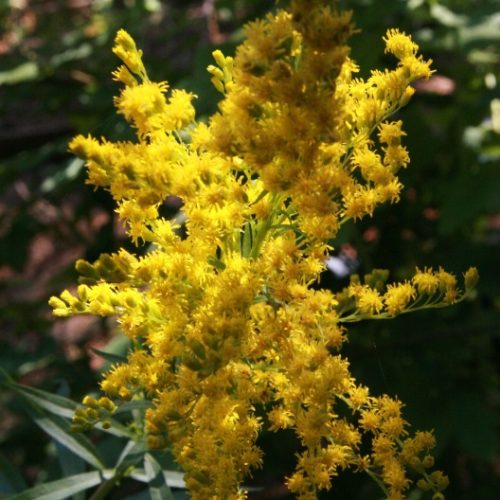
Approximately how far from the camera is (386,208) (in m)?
4.51

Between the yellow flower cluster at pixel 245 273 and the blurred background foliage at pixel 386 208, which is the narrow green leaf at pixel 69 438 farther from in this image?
the blurred background foliage at pixel 386 208

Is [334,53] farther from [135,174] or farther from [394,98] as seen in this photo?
[135,174]

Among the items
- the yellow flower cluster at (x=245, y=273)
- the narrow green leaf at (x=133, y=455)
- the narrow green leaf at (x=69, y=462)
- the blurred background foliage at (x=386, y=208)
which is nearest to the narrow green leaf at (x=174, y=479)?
the narrow green leaf at (x=133, y=455)

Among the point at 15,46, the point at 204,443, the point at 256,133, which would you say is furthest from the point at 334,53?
the point at 15,46

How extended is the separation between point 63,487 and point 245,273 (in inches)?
31.7

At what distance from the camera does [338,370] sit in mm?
1986

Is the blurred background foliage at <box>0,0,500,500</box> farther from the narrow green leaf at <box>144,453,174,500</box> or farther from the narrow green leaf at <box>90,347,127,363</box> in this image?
the narrow green leaf at <box>144,453,174,500</box>

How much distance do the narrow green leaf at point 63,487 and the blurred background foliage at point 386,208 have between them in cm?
53

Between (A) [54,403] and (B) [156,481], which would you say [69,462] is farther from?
(B) [156,481]

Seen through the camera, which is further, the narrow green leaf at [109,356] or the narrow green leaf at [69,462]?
the narrow green leaf at [69,462]

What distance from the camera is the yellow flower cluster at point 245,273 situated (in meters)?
1.91

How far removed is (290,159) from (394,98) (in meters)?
0.33

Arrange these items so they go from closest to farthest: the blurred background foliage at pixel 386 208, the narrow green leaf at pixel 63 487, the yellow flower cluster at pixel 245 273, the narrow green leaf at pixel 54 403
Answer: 1. the yellow flower cluster at pixel 245 273
2. the narrow green leaf at pixel 63 487
3. the narrow green leaf at pixel 54 403
4. the blurred background foliage at pixel 386 208

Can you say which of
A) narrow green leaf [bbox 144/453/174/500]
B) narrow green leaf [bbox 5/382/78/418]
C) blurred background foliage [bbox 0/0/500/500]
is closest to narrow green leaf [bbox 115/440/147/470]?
narrow green leaf [bbox 144/453/174/500]
